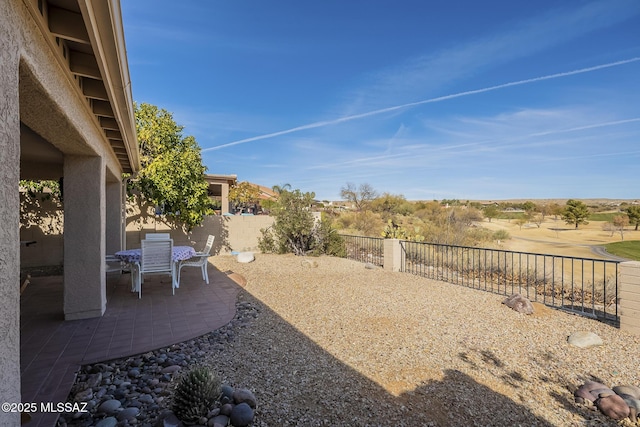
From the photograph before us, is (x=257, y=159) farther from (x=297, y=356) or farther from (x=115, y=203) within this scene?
(x=297, y=356)

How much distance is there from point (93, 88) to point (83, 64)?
71 centimetres

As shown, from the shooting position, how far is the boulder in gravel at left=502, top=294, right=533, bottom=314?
18.9ft

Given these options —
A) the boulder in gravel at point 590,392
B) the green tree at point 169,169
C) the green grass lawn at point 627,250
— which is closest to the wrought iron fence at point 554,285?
the boulder in gravel at point 590,392

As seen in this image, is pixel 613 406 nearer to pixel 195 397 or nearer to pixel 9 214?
pixel 195 397

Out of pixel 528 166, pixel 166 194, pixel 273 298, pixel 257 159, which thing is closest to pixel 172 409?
pixel 273 298

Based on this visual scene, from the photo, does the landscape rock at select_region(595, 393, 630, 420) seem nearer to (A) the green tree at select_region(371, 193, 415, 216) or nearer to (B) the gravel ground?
(B) the gravel ground

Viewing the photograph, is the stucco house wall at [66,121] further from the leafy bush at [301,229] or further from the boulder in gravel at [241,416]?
the leafy bush at [301,229]

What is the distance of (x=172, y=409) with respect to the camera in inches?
101

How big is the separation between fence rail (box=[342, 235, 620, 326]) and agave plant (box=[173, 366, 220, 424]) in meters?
6.04

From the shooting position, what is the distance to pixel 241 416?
100 inches

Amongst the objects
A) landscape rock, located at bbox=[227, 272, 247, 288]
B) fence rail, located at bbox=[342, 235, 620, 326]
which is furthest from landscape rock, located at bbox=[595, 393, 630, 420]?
landscape rock, located at bbox=[227, 272, 247, 288]

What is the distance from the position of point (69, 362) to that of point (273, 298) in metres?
3.63

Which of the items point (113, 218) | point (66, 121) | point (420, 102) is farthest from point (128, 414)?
point (420, 102)

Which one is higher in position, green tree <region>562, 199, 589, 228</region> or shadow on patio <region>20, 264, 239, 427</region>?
green tree <region>562, 199, 589, 228</region>
